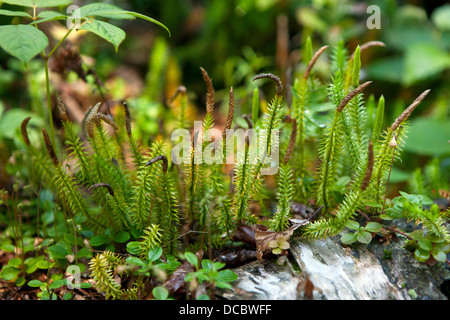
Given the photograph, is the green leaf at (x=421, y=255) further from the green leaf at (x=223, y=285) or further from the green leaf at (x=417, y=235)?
the green leaf at (x=223, y=285)

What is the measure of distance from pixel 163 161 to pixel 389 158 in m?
0.81

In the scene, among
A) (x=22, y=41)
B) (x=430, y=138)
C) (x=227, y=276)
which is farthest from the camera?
(x=430, y=138)

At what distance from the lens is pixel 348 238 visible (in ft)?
4.30

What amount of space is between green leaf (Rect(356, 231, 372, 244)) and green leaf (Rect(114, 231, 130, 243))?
86 cm

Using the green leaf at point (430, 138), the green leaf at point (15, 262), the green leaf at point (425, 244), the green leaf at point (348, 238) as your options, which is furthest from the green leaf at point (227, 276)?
the green leaf at point (430, 138)

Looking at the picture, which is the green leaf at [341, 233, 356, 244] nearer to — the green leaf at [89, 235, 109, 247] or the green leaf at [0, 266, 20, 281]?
the green leaf at [89, 235, 109, 247]

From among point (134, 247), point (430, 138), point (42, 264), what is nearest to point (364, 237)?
point (134, 247)

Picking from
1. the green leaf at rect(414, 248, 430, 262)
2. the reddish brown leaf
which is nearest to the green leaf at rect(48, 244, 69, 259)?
the reddish brown leaf

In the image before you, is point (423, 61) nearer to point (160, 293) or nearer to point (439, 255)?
point (439, 255)

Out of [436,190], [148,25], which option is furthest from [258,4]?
[436,190]

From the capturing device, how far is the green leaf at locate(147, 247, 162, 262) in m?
1.18

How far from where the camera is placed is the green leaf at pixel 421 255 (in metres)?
1.24

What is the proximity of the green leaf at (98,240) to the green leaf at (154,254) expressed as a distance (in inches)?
12.3

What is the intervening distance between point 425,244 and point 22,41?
143 cm
